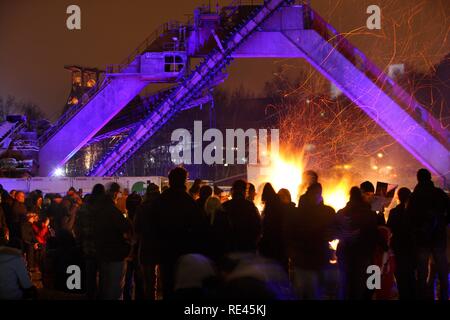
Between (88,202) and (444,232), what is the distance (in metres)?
5.49

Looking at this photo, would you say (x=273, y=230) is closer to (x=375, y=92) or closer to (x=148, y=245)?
(x=148, y=245)

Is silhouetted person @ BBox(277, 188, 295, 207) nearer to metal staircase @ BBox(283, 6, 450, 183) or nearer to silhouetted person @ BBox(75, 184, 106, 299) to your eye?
silhouetted person @ BBox(75, 184, 106, 299)

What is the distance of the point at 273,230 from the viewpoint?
806 cm

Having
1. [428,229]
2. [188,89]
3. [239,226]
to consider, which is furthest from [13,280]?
[188,89]

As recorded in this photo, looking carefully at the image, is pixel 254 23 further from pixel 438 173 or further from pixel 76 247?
pixel 76 247

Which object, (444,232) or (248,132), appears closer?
(444,232)

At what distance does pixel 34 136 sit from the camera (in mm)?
28484

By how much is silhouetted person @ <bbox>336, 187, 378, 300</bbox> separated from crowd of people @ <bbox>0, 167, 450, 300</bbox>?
0.6 inches

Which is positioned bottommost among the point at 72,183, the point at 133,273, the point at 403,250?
the point at 133,273

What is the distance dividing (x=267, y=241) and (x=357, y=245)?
136 cm

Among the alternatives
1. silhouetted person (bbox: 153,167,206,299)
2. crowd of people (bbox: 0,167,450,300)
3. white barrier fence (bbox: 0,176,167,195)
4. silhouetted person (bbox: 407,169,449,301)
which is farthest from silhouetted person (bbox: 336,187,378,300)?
white barrier fence (bbox: 0,176,167,195)

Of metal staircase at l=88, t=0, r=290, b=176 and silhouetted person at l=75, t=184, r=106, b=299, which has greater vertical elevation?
metal staircase at l=88, t=0, r=290, b=176

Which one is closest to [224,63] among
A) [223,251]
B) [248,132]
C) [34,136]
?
[34,136]

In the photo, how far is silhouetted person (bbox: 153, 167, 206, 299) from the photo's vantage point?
639 centimetres
